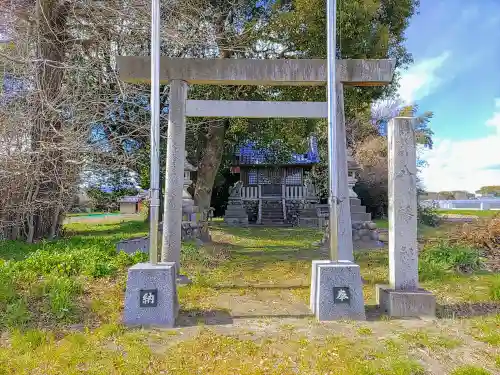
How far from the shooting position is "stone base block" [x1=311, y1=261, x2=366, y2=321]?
4.25 meters

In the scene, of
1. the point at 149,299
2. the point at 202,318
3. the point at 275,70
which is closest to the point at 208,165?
the point at 275,70

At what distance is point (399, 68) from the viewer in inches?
486

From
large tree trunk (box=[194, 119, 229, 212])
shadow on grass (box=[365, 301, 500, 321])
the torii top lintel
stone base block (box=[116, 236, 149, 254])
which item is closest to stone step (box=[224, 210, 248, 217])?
large tree trunk (box=[194, 119, 229, 212])

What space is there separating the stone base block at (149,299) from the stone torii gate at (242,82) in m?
1.59

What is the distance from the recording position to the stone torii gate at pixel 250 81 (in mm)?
5594

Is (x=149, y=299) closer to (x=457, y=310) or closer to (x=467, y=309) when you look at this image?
(x=457, y=310)

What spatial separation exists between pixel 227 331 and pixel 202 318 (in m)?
0.55

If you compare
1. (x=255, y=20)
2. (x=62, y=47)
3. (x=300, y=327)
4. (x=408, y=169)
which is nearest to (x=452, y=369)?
(x=300, y=327)

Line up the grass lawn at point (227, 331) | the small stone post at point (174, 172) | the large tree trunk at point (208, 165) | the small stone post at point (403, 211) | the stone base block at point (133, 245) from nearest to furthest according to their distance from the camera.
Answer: the grass lawn at point (227, 331), the small stone post at point (403, 211), the small stone post at point (174, 172), the stone base block at point (133, 245), the large tree trunk at point (208, 165)

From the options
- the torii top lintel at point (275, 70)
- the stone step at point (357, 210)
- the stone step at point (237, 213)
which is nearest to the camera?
the torii top lintel at point (275, 70)

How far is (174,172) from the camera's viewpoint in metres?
5.82

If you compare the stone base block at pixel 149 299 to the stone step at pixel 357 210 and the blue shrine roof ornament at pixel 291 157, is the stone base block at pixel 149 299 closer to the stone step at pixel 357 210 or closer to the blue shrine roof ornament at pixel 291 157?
the stone step at pixel 357 210

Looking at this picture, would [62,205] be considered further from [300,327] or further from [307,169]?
[307,169]

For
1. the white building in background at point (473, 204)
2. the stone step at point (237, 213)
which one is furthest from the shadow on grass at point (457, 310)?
the white building in background at point (473, 204)
